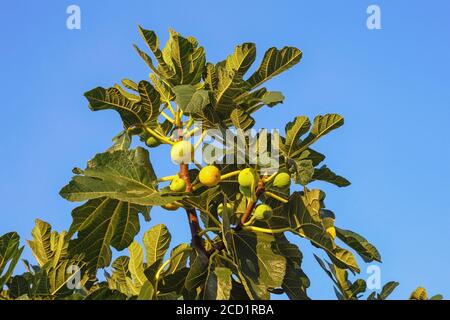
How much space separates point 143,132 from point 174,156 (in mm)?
329

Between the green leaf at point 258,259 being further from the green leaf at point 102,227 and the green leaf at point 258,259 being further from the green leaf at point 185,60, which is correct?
the green leaf at point 185,60

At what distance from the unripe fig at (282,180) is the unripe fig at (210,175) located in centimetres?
25

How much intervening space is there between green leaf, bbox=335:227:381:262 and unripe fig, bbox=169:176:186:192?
0.73 meters

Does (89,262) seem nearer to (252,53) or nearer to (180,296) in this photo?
(180,296)

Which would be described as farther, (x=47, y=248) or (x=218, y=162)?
(x=47, y=248)

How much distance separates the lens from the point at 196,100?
280cm

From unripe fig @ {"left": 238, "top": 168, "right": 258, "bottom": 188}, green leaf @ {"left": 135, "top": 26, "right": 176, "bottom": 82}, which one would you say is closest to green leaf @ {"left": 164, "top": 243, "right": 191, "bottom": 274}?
unripe fig @ {"left": 238, "top": 168, "right": 258, "bottom": 188}

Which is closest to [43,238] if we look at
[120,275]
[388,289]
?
[120,275]

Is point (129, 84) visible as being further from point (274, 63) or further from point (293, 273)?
point (293, 273)

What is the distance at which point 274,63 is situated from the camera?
9.99ft

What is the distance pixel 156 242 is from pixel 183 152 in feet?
2.00

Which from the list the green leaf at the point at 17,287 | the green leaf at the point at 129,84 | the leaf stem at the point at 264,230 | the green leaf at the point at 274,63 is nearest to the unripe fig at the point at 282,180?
the leaf stem at the point at 264,230
